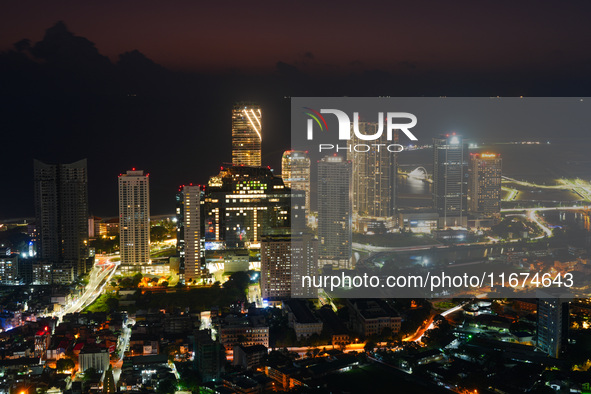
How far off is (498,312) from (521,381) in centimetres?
154

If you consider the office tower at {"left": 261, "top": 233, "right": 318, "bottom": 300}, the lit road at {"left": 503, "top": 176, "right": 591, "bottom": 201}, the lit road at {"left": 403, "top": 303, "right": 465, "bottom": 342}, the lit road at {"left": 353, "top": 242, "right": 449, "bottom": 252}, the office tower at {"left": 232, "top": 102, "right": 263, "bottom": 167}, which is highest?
the office tower at {"left": 232, "top": 102, "right": 263, "bottom": 167}

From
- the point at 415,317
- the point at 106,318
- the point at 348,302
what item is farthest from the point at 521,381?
the point at 106,318

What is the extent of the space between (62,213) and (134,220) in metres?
0.93

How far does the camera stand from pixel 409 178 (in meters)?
6.39

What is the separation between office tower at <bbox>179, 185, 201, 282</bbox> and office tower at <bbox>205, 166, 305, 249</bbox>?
32.3 inches

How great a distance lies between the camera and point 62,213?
27.1 ft

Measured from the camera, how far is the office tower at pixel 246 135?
11.3 metres

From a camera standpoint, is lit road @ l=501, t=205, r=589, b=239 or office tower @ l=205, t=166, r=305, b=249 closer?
lit road @ l=501, t=205, r=589, b=239

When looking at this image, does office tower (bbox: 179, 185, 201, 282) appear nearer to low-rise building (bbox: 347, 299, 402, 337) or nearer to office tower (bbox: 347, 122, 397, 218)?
office tower (bbox: 347, 122, 397, 218)

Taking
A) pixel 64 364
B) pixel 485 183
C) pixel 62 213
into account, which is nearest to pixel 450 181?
pixel 485 183

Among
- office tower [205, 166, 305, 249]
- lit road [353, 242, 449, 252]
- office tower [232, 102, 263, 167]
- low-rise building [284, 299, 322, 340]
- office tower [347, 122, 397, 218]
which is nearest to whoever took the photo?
low-rise building [284, 299, 322, 340]

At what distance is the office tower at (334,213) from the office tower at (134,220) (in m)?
2.37

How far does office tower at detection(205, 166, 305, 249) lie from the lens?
8.70 m

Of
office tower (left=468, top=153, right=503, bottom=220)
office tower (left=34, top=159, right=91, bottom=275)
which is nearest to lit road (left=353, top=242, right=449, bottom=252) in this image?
office tower (left=468, top=153, right=503, bottom=220)
